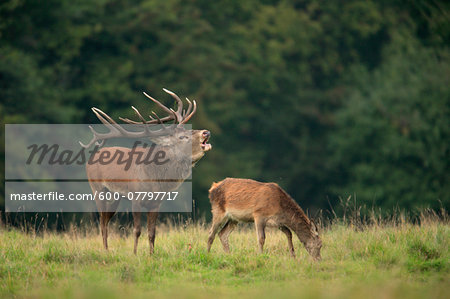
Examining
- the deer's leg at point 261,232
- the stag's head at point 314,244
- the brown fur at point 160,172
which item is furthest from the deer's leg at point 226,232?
the stag's head at point 314,244

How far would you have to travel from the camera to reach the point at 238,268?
333 inches

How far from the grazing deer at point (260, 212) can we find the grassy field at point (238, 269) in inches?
8.8

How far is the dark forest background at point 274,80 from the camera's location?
25.5 meters

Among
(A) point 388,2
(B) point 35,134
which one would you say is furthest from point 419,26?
(B) point 35,134

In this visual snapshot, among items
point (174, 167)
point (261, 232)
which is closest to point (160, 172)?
point (174, 167)

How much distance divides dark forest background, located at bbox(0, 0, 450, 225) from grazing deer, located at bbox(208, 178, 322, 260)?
12.8 metres

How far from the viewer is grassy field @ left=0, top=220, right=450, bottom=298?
741 centimetres

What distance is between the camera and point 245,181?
10.3m

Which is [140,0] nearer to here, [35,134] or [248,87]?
[248,87]

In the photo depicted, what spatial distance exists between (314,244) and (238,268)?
1.38 meters

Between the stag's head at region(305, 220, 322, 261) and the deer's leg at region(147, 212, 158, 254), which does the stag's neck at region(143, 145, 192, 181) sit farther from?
the stag's head at region(305, 220, 322, 261)

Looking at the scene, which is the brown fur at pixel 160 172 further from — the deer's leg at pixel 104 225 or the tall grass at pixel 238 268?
the tall grass at pixel 238 268

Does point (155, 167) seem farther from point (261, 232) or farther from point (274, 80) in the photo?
point (274, 80)

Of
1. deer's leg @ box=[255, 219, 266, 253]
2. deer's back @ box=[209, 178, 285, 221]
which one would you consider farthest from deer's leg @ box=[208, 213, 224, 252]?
deer's leg @ box=[255, 219, 266, 253]
